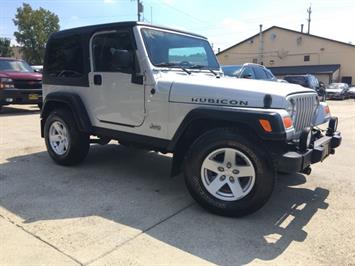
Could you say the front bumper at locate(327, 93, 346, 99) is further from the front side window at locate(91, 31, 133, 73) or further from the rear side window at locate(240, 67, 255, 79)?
the front side window at locate(91, 31, 133, 73)

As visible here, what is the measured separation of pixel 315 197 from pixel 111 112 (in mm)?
2819

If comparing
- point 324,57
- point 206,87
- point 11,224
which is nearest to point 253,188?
point 206,87

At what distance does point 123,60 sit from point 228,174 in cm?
191

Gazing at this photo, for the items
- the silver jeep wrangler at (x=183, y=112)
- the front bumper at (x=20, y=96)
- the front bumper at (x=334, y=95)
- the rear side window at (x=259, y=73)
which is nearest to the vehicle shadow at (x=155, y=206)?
the silver jeep wrangler at (x=183, y=112)

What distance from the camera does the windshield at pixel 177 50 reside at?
4.46m

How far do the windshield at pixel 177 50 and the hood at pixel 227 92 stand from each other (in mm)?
400

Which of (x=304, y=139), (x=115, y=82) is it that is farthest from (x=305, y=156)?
(x=115, y=82)

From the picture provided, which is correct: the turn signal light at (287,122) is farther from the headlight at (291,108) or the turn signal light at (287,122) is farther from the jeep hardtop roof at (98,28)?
the jeep hardtop roof at (98,28)

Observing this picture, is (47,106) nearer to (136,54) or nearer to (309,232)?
(136,54)

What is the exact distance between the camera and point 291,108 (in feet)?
12.2

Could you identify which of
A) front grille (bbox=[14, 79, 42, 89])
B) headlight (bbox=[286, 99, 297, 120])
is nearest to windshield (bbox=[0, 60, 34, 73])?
front grille (bbox=[14, 79, 42, 89])

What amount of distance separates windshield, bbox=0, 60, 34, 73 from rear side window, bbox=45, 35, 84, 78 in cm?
788

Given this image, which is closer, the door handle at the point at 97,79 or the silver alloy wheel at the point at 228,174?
the silver alloy wheel at the point at 228,174

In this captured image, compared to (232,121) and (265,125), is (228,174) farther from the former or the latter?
(265,125)
